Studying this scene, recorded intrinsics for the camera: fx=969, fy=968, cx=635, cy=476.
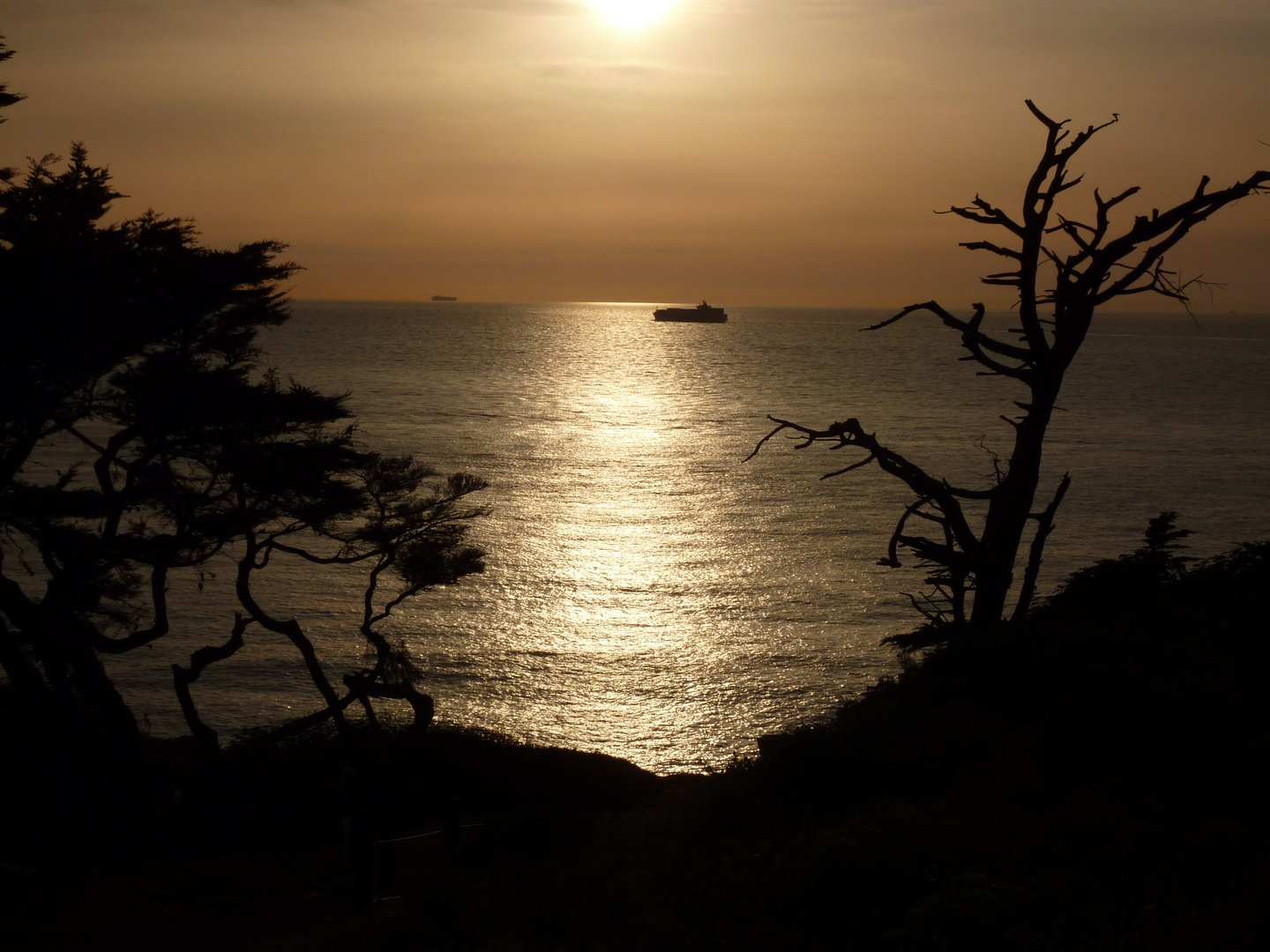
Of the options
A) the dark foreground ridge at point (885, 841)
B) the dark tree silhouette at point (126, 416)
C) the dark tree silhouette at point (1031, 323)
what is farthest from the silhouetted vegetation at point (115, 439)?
the dark tree silhouette at point (1031, 323)

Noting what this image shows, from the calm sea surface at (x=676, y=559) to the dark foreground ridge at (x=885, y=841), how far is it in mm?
5827

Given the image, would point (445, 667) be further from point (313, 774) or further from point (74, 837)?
point (74, 837)

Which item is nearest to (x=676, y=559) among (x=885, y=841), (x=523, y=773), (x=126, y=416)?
(x=523, y=773)

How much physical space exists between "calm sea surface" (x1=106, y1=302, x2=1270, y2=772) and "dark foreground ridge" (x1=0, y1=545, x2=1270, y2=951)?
583 cm

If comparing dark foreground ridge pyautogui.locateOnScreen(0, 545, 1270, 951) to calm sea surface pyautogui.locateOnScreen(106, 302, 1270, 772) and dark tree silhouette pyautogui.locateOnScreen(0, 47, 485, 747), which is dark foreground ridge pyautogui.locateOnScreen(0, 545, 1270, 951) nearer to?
dark tree silhouette pyautogui.locateOnScreen(0, 47, 485, 747)

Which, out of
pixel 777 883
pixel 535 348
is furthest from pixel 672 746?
pixel 535 348

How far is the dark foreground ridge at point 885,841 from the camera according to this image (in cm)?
709

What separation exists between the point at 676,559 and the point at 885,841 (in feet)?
118

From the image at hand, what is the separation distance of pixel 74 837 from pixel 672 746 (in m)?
17.4

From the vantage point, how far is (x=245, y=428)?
53.1 ft

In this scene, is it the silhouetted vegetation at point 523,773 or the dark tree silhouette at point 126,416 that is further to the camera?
the dark tree silhouette at point 126,416

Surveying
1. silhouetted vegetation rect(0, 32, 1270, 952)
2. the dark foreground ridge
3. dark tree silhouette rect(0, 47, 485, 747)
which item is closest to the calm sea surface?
the dark foreground ridge

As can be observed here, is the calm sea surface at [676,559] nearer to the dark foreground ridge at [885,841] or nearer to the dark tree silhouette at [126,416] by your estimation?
the dark foreground ridge at [885,841]

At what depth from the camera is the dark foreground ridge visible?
709 centimetres
